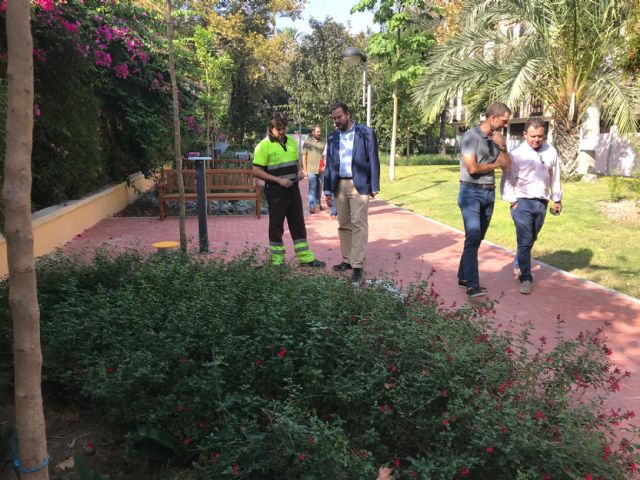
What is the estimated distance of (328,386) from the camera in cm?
282

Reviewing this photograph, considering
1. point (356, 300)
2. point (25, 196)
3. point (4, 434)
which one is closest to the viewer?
point (25, 196)

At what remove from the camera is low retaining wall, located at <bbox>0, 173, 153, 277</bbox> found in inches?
272

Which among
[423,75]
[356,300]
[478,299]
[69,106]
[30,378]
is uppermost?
[423,75]

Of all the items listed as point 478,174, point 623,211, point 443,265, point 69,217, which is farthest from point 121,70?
point 623,211

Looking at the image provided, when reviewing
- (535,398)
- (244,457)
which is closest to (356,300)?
(535,398)

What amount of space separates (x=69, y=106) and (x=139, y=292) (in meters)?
5.42

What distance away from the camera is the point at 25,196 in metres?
1.80

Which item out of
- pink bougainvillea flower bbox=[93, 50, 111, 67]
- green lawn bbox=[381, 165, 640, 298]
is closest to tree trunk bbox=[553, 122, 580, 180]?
green lawn bbox=[381, 165, 640, 298]

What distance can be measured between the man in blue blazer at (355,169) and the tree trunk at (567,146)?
42.1 ft

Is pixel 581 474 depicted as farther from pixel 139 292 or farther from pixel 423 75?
pixel 423 75

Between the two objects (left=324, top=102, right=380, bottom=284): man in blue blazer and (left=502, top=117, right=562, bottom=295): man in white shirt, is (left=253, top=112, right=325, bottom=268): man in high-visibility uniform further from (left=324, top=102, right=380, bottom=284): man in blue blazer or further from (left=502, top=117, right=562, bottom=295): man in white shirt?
(left=502, top=117, right=562, bottom=295): man in white shirt

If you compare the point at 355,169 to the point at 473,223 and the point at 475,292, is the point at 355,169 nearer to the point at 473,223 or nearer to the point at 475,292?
the point at 473,223

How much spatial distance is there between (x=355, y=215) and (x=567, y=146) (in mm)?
13213

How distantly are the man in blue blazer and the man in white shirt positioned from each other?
151cm
